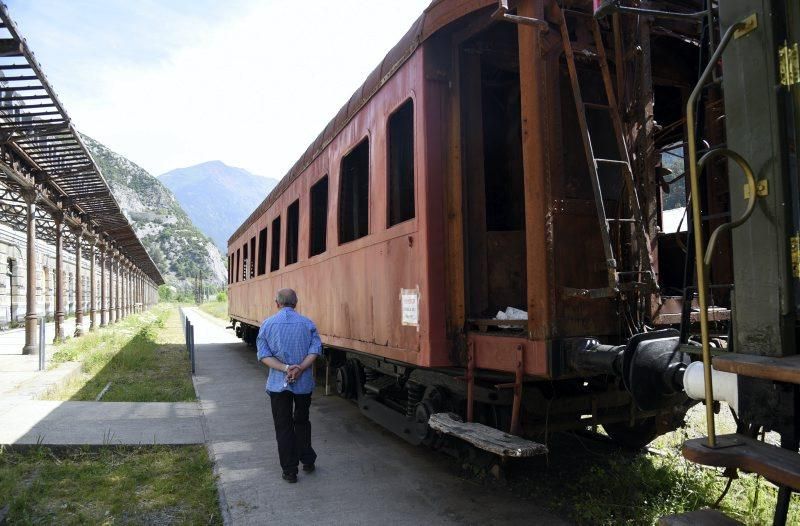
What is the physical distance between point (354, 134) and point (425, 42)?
1662 mm

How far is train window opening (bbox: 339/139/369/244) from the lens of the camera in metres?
5.85

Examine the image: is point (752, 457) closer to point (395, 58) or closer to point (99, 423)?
point (395, 58)

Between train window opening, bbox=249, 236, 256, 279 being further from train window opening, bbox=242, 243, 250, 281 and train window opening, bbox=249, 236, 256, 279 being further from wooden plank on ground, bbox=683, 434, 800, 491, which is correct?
wooden plank on ground, bbox=683, 434, 800, 491

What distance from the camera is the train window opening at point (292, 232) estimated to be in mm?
8633

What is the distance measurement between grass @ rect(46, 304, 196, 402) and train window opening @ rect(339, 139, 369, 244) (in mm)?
4006

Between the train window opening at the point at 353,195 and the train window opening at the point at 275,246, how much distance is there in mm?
4031

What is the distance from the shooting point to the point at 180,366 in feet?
39.4

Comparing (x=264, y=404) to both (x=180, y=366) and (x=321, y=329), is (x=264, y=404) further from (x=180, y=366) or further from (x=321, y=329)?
(x=180, y=366)

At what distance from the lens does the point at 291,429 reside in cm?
457

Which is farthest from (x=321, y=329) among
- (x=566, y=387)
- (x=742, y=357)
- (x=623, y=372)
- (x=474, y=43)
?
(x=742, y=357)

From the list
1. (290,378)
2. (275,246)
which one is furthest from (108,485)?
(275,246)

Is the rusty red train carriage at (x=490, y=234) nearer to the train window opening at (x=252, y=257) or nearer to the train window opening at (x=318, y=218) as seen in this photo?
the train window opening at (x=318, y=218)

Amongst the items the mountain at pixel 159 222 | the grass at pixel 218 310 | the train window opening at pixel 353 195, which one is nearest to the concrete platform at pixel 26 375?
the train window opening at pixel 353 195

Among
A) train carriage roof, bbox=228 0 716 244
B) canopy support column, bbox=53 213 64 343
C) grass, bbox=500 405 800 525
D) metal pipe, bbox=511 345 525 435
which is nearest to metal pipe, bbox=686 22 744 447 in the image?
metal pipe, bbox=511 345 525 435
